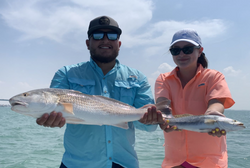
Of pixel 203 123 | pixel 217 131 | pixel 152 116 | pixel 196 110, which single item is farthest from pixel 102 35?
pixel 217 131

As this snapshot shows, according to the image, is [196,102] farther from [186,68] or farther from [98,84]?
[98,84]

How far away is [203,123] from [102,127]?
166cm

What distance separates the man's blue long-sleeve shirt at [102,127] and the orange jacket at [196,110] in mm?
453

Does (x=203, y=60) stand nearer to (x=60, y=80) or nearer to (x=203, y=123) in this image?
(x=203, y=123)

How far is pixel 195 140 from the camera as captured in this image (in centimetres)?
344

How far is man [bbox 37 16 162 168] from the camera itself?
3295 mm

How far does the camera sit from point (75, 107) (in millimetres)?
3035

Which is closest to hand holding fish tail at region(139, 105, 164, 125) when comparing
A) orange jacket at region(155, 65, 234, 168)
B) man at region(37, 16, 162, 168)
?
man at region(37, 16, 162, 168)

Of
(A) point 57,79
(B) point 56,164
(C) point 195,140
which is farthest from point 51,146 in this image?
(C) point 195,140

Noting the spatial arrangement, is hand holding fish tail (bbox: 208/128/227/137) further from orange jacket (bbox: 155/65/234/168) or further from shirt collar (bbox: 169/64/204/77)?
shirt collar (bbox: 169/64/204/77)

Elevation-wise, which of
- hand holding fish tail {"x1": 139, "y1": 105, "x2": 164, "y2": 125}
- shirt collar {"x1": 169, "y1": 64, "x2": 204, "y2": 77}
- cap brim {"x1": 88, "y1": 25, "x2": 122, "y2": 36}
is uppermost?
cap brim {"x1": 88, "y1": 25, "x2": 122, "y2": 36}

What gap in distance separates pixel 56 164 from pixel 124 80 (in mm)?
8289

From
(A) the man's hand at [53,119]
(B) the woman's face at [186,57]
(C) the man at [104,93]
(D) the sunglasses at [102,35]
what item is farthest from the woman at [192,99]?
(A) the man's hand at [53,119]

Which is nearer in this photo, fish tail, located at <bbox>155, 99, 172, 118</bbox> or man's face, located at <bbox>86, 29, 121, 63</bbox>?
fish tail, located at <bbox>155, 99, 172, 118</bbox>
